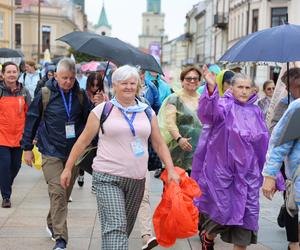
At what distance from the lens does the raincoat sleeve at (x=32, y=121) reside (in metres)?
5.67

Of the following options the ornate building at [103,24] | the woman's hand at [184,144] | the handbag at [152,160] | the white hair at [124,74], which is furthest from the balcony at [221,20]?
the ornate building at [103,24]

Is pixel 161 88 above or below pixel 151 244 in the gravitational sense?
above

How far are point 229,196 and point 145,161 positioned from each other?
919mm

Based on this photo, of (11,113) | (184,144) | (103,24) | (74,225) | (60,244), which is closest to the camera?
(60,244)

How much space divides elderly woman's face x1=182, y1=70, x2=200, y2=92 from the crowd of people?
0.01 meters

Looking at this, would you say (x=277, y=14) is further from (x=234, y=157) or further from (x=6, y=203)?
→ (x=234, y=157)

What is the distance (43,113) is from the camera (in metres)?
5.70

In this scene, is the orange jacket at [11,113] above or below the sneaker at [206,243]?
above

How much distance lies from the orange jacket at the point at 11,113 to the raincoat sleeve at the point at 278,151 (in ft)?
13.9

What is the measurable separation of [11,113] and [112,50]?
2.56m

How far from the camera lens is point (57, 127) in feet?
18.6

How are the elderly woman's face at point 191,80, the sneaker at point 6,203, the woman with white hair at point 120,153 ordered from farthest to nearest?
1. the sneaker at point 6,203
2. the elderly woman's face at point 191,80
3. the woman with white hair at point 120,153

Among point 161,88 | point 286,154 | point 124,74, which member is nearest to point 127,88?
point 124,74

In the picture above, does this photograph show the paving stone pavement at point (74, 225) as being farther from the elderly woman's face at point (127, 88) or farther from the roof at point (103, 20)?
the roof at point (103, 20)
